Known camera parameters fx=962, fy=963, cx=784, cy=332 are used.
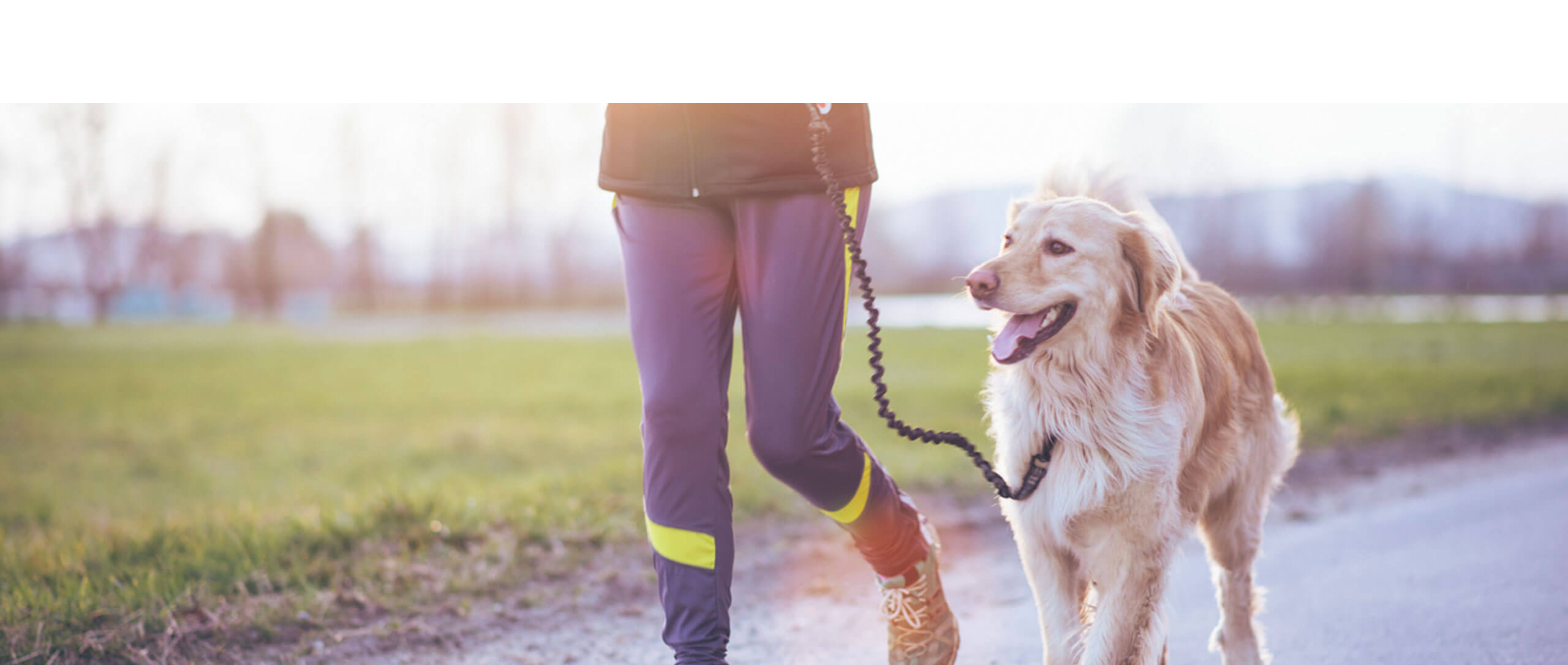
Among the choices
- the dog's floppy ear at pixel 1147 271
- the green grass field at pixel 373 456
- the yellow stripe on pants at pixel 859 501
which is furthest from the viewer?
the green grass field at pixel 373 456

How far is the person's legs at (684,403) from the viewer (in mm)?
2512

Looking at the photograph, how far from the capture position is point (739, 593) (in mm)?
4066

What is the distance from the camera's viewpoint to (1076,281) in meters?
2.57

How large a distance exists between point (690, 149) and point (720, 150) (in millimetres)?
83

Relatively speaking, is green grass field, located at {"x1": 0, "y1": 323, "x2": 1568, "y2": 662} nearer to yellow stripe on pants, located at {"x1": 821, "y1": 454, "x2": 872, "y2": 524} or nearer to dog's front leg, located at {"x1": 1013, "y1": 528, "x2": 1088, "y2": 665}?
yellow stripe on pants, located at {"x1": 821, "y1": 454, "x2": 872, "y2": 524}

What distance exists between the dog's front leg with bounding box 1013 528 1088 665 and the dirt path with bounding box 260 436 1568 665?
31cm

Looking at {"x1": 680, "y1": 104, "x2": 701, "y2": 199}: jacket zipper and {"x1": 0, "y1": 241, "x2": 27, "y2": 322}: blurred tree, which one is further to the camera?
{"x1": 0, "y1": 241, "x2": 27, "y2": 322}: blurred tree

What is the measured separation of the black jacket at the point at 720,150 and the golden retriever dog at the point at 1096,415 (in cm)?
56

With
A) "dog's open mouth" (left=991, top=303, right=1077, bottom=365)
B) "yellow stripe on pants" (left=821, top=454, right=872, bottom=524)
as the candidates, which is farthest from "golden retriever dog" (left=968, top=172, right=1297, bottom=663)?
"yellow stripe on pants" (left=821, top=454, right=872, bottom=524)

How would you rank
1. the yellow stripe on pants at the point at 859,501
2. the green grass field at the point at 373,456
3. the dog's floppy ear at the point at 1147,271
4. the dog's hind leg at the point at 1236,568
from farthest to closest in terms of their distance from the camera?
the green grass field at the point at 373,456, the dog's hind leg at the point at 1236,568, the yellow stripe on pants at the point at 859,501, the dog's floppy ear at the point at 1147,271

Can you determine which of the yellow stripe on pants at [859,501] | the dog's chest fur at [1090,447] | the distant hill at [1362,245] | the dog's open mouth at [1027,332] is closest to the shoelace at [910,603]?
the yellow stripe on pants at [859,501]

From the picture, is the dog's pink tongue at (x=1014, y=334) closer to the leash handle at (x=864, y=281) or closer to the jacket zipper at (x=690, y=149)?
the leash handle at (x=864, y=281)

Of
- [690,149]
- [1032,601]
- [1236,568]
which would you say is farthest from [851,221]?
[1032,601]

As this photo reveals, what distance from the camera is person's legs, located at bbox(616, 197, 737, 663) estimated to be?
2512mm
